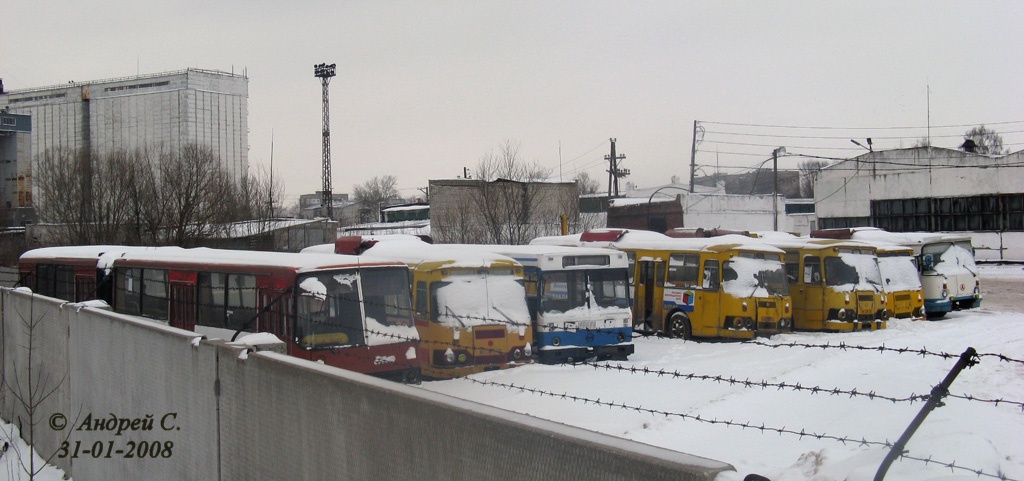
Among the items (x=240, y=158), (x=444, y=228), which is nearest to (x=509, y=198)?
(x=444, y=228)

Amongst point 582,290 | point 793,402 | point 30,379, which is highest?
point 582,290

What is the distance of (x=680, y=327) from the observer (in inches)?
879

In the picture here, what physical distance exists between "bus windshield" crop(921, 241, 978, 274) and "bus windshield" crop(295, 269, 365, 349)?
72.7 feet

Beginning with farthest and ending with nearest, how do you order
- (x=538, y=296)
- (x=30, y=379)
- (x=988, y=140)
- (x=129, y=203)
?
1. (x=988, y=140)
2. (x=129, y=203)
3. (x=538, y=296)
4. (x=30, y=379)

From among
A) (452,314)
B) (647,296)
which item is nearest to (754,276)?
(647,296)

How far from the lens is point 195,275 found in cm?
1599

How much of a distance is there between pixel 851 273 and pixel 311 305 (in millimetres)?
16603

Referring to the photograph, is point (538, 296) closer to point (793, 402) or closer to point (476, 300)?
point (476, 300)

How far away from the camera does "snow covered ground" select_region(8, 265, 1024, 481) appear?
677 cm

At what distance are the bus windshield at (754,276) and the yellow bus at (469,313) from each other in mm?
6840

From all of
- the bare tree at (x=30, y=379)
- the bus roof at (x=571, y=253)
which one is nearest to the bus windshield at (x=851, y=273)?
the bus roof at (x=571, y=253)

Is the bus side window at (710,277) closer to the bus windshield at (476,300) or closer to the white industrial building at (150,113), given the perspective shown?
the bus windshield at (476,300)

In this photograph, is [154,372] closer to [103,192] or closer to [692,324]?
[692,324]

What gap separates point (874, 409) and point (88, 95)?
320ft
